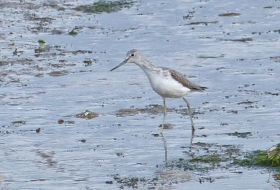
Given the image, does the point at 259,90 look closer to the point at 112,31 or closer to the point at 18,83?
the point at 18,83

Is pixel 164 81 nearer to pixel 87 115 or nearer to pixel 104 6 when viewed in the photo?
pixel 87 115

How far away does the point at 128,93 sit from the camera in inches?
634

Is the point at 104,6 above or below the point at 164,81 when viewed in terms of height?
above

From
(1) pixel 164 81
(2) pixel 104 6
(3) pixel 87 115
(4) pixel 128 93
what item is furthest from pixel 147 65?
(2) pixel 104 6

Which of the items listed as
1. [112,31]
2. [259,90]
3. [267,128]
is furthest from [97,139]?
[112,31]

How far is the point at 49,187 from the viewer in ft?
Answer: 35.2

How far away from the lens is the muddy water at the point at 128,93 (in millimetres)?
11406

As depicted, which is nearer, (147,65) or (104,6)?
(147,65)

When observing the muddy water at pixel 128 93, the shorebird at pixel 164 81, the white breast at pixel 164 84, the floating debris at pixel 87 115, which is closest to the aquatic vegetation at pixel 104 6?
the muddy water at pixel 128 93

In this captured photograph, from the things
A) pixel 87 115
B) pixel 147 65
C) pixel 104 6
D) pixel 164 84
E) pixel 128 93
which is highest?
pixel 104 6

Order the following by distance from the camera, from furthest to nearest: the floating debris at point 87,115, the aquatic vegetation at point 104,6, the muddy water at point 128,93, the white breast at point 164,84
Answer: the aquatic vegetation at point 104,6 < the floating debris at point 87,115 < the white breast at point 164,84 < the muddy water at point 128,93

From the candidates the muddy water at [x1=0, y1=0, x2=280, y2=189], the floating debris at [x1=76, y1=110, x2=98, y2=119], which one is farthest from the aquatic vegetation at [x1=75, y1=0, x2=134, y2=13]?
the floating debris at [x1=76, y1=110, x2=98, y2=119]

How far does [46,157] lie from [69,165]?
0.56 meters

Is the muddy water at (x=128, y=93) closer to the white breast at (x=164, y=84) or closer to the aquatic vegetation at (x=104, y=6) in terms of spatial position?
the aquatic vegetation at (x=104, y=6)
